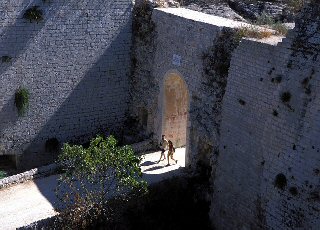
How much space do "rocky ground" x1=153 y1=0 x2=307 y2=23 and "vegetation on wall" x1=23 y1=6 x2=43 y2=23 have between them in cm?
451

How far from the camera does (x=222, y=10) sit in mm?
16547

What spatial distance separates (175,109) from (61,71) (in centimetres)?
377

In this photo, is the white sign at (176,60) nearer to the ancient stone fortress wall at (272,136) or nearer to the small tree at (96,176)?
the ancient stone fortress wall at (272,136)

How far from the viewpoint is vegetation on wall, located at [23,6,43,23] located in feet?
47.4

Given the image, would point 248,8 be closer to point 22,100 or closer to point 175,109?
point 175,109

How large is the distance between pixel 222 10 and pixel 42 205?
8.79 meters

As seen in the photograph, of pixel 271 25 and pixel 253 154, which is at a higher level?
pixel 271 25

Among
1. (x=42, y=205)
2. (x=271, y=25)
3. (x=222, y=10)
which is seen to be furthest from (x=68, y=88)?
(x=271, y=25)

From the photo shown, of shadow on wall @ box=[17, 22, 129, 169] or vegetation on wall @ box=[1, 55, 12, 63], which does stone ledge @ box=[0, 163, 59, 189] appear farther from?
vegetation on wall @ box=[1, 55, 12, 63]

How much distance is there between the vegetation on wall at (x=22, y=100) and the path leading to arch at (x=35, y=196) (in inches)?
A: 98.9

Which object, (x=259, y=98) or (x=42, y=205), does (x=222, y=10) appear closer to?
(x=259, y=98)

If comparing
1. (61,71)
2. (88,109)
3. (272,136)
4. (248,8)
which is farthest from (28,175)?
(248,8)

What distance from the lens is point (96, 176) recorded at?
38.9 ft

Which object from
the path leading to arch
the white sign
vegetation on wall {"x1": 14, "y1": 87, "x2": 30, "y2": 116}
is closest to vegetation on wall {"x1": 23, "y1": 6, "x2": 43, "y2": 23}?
vegetation on wall {"x1": 14, "y1": 87, "x2": 30, "y2": 116}
